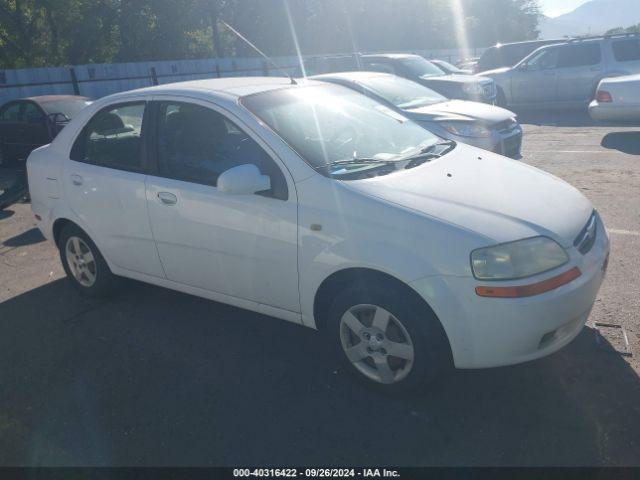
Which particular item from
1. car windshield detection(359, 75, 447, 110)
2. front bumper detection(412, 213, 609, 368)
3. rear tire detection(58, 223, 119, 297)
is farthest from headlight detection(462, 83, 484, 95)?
front bumper detection(412, 213, 609, 368)

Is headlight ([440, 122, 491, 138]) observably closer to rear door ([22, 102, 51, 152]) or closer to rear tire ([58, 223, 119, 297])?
rear tire ([58, 223, 119, 297])

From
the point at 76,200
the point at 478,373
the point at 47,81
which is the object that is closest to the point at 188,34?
the point at 47,81

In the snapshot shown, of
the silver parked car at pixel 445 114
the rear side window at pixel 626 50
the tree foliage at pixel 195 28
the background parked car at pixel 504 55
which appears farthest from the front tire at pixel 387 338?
the tree foliage at pixel 195 28

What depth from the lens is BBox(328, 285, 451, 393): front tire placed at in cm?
289

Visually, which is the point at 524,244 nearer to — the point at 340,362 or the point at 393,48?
the point at 340,362

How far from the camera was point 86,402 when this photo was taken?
334 cm

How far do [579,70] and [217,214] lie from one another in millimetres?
12899

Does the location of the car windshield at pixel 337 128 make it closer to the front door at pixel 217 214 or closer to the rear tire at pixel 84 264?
the front door at pixel 217 214

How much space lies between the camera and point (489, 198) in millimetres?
3094

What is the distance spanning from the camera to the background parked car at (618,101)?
32.2ft

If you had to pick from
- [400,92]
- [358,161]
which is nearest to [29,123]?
[400,92]

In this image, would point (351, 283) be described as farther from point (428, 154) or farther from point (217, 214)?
point (428, 154)

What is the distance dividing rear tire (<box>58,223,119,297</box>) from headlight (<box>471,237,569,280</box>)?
123 inches

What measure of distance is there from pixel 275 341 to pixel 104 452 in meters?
1.35
